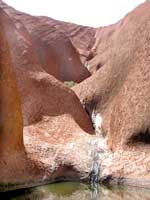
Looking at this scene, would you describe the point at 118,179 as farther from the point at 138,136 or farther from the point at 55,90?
the point at 55,90

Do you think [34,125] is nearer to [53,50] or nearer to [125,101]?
[125,101]

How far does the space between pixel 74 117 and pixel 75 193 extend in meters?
9.60

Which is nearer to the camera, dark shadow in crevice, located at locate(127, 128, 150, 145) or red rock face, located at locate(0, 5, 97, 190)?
red rock face, located at locate(0, 5, 97, 190)

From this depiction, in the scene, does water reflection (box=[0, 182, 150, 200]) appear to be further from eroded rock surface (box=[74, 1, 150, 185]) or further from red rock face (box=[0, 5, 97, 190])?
eroded rock surface (box=[74, 1, 150, 185])

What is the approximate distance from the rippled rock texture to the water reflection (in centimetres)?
56

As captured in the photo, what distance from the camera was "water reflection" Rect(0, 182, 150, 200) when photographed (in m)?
17.6

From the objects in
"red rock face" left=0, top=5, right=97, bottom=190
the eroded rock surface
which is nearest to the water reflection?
"red rock face" left=0, top=5, right=97, bottom=190

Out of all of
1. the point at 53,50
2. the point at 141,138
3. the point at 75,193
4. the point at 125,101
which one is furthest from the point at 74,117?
A: the point at 53,50

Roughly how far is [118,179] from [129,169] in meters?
0.76

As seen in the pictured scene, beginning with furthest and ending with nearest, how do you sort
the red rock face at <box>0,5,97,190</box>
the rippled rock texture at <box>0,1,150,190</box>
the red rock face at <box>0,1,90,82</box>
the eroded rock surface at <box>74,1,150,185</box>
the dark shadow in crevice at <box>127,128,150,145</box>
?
1. the red rock face at <box>0,1,90,82</box>
2. the dark shadow in crevice at <box>127,128,150,145</box>
3. the eroded rock surface at <box>74,1,150,185</box>
4. the rippled rock texture at <box>0,1,150,190</box>
5. the red rock face at <box>0,5,97,190</box>

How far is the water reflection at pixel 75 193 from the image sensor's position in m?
17.6

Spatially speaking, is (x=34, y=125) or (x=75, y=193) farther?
(x=34, y=125)

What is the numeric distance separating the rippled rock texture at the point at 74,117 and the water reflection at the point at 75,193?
0.56 meters

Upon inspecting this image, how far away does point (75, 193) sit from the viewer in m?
18.9
